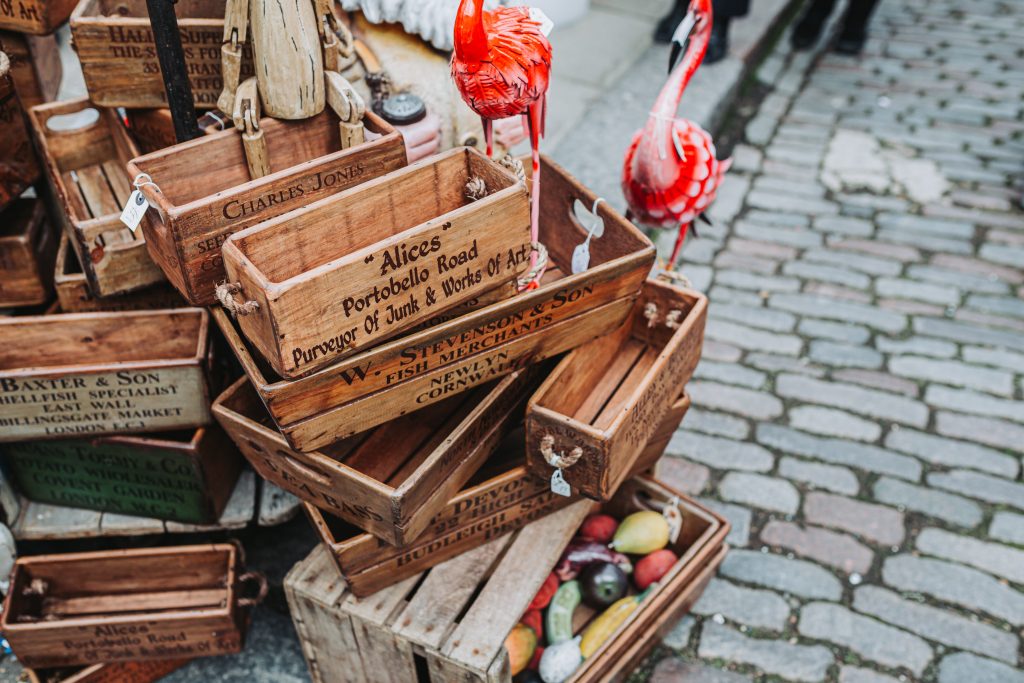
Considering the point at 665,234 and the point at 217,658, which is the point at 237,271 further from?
the point at 665,234

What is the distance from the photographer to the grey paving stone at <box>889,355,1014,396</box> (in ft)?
12.7

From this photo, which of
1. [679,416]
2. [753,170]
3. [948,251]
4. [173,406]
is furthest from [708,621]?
[753,170]

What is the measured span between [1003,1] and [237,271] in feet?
24.7

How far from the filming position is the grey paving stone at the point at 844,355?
13.1ft

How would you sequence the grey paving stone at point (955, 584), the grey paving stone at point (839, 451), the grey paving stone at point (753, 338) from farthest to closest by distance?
the grey paving stone at point (753, 338) → the grey paving stone at point (839, 451) → the grey paving stone at point (955, 584)

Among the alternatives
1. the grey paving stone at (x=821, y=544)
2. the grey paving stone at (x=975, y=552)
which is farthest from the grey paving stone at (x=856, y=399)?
the grey paving stone at (x=821, y=544)

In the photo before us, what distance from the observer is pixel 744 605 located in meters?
3.10

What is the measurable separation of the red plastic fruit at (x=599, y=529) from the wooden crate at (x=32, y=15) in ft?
8.05

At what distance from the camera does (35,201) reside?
3.13 metres

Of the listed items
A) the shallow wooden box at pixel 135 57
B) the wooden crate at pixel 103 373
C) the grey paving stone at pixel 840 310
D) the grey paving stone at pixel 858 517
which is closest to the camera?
the wooden crate at pixel 103 373

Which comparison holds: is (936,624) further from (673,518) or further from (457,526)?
(457,526)

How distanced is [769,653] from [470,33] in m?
2.21

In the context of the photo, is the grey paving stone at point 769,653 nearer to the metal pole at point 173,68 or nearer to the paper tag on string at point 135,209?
the paper tag on string at point 135,209

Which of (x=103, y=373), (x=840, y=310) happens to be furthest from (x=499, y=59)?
(x=840, y=310)
